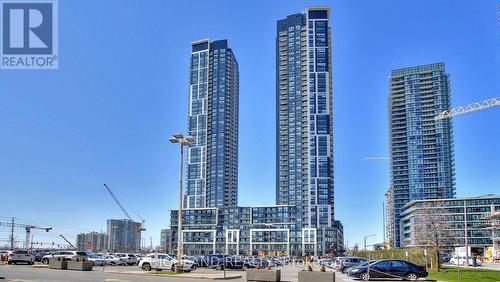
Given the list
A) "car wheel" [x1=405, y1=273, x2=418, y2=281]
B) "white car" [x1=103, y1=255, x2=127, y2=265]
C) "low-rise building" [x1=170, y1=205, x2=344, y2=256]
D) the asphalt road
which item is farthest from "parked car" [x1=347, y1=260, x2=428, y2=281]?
"low-rise building" [x1=170, y1=205, x2=344, y2=256]

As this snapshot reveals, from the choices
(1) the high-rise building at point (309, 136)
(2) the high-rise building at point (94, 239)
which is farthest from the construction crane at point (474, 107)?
(2) the high-rise building at point (94, 239)

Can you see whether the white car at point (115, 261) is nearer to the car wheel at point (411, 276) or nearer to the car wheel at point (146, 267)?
the car wheel at point (146, 267)

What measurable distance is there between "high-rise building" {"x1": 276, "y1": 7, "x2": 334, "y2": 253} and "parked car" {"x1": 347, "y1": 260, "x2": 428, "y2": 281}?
147 meters

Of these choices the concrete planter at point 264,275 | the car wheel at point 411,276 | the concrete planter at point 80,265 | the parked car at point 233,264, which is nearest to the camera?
the concrete planter at point 264,275

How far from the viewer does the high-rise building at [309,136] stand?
18250 centimetres

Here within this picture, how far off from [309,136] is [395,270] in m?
153

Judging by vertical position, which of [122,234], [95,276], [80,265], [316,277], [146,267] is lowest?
[122,234]

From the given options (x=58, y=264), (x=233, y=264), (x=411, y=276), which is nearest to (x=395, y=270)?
(x=411, y=276)

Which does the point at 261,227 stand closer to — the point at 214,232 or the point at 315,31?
the point at 214,232

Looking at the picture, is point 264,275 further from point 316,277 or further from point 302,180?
point 302,180

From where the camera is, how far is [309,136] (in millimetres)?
185375

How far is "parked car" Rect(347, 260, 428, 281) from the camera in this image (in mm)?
33375

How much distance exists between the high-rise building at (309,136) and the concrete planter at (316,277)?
155 metres

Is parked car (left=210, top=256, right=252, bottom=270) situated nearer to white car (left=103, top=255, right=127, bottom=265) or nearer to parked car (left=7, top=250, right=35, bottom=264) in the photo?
white car (left=103, top=255, right=127, bottom=265)
